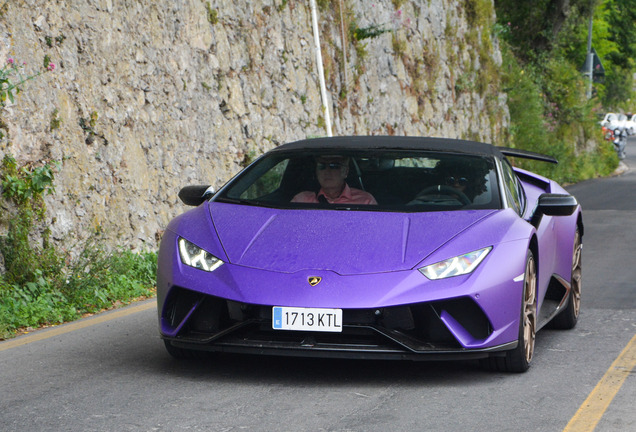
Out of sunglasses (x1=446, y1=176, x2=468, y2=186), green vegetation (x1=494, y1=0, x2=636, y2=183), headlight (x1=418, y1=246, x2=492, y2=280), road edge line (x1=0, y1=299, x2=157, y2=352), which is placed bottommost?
green vegetation (x1=494, y1=0, x2=636, y2=183)

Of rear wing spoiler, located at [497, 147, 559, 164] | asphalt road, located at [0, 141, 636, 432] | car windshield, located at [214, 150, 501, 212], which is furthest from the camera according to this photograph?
rear wing spoiler, located at [497, 147, 559, 164]

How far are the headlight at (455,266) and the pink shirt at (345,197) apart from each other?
1209 mm

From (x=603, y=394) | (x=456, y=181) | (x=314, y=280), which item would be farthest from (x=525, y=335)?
(x=314, y=280)

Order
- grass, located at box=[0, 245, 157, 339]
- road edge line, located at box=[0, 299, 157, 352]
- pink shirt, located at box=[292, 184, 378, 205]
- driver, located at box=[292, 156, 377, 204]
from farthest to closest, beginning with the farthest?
grass, located at box=[0, 245, 157, 339], road edge line, located at box=[0, 299, 157, 352], driver, located at box=[292, 156, 377, 204], pink shirt, located at box=[292, 184, 378, 205]

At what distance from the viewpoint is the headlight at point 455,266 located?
5730mm

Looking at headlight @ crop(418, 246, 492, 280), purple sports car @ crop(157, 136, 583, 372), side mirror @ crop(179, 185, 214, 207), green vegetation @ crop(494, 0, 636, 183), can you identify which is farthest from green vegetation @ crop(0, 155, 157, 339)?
green vegetation @ crop(494, 0, 636, 183)

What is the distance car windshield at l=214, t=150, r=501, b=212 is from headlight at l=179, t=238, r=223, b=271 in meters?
0.75

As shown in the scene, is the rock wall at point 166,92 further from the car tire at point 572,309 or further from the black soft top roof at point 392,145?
the car tire at point 572,309

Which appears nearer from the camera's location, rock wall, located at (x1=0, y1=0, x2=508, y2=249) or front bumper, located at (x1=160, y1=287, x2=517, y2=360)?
front bumper, located at (x1=160, y1=287, x2=517, y2=360)

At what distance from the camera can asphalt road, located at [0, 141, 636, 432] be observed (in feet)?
16.6

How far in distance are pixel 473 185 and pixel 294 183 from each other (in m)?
1.15

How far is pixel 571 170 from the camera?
1145 inches

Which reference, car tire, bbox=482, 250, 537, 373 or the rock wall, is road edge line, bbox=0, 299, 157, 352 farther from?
car tire, bbox=482, 250, 537, 373

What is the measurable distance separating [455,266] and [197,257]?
1.39 meters
